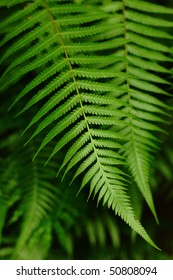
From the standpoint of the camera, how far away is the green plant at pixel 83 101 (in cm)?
107

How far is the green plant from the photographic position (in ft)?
3.52

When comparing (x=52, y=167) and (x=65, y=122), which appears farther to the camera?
(x=52, y=167)

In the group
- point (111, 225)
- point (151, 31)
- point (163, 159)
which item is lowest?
point (111, 225)

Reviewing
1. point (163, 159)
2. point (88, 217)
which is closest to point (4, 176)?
point (88, 217)

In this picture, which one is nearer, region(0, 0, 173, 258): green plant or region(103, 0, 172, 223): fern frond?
region(0, 0, 173, 258): green plant

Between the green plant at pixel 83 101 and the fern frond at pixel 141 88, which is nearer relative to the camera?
the green plant at pixel 83 101

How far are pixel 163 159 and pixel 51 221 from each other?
2.52ft

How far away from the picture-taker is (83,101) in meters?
1.37

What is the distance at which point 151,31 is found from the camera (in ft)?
4.45
